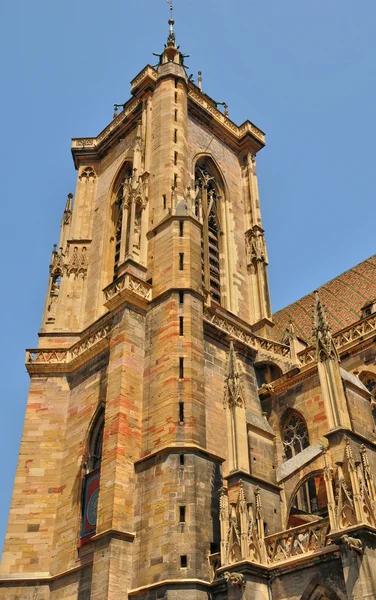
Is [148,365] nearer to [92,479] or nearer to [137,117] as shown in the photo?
[92,479]

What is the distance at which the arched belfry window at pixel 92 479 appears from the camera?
59.5ft

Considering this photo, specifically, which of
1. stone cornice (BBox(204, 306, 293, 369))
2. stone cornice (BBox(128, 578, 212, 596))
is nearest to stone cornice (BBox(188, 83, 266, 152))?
stone cornice (BBox(204, 306, 293, 369))

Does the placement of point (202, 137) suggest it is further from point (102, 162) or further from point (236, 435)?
point (236, 435)

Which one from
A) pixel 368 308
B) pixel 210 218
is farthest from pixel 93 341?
pixel 368 308

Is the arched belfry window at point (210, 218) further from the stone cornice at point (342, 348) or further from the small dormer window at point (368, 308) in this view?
the small dormer window at point (368, 308)

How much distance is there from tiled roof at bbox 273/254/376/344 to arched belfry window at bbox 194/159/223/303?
450cm

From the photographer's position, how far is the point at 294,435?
21.0 meters

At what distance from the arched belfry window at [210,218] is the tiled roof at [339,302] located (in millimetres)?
4502

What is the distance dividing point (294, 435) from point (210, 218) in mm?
9638

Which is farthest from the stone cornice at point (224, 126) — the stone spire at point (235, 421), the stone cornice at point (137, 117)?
the stone spire at point (235, 421)

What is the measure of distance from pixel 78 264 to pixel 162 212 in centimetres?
477

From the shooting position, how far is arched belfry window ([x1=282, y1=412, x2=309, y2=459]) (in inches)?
811

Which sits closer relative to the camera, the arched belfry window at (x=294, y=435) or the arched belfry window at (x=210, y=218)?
the arched belfry window at (x=294, y=435)

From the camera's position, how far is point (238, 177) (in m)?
29.4
